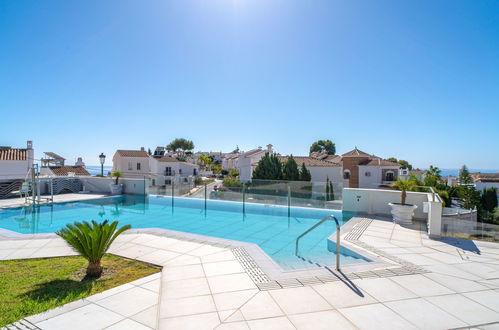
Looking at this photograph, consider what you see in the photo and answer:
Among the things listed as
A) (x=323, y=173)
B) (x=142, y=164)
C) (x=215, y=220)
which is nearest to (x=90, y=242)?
(x=215, y=220)

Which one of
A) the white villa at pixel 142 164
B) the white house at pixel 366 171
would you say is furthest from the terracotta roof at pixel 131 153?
the white house at pixel 366 171

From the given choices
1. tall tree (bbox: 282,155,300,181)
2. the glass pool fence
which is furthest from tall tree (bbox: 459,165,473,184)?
the glass pool fence

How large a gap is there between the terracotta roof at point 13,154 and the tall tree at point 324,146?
202ft

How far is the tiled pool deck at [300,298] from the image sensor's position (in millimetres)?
2928

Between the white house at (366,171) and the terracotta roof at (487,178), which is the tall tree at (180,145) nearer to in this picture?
the white house at (366,171)

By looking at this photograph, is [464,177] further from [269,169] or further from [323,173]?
[269,169]

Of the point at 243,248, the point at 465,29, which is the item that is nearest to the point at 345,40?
the point at 465,29

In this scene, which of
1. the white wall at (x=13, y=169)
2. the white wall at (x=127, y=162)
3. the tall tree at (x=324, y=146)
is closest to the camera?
the white wall at (x=13, y=169)

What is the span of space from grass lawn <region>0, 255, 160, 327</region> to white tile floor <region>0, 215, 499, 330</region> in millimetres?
277

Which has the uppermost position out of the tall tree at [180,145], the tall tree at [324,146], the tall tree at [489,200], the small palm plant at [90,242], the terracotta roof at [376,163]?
the tall tree at [180,145]

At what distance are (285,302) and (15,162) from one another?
23935 millimetres

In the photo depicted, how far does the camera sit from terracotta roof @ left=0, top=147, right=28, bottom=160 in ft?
61.4

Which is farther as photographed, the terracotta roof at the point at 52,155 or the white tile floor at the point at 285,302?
the terracotta roof at the point at 52,155

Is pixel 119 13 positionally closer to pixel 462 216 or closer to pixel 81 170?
pixel 462 216
